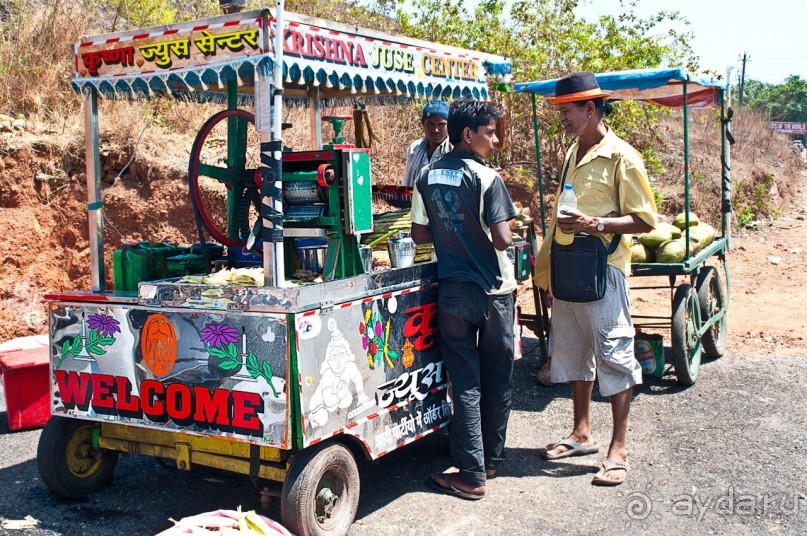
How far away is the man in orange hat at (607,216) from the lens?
4578 millimetres

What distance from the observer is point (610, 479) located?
4.64 meters

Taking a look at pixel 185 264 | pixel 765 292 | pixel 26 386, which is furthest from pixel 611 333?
pixel 765 292

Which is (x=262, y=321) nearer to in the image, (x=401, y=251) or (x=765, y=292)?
(x=401, y=251)

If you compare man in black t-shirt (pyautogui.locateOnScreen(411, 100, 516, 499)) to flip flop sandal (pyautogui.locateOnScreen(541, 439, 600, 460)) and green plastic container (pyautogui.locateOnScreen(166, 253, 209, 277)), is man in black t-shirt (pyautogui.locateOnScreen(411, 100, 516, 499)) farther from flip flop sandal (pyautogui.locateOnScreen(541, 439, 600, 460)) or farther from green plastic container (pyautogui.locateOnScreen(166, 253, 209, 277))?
green plastic container (pyautogui.locateOnScreen(166, 253, 209, 277))

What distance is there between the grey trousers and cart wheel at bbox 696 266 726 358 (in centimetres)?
301

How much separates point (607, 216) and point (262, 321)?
2151 mm

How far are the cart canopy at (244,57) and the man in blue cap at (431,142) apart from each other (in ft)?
2.23

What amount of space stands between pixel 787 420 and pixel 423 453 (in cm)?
261

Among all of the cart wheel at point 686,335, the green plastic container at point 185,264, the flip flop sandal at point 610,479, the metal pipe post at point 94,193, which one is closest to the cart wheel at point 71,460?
the metal pipe post at point 94,193

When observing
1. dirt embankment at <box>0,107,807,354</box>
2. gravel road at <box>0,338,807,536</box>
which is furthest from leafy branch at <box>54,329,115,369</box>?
dirt embankment at <box>0,107,807,354</box>

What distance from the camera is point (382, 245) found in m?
5.31

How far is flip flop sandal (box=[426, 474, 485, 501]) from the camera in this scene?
4469 mm

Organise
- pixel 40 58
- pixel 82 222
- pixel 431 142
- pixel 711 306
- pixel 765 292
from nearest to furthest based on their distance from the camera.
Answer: pixel 431 142 → pixel 711 306 → pixel 82 222 → pixel 40 58 → pixel 765 292

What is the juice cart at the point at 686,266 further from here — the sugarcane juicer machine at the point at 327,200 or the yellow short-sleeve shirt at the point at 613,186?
the sugarcane juicer machine at the point at 327,200
